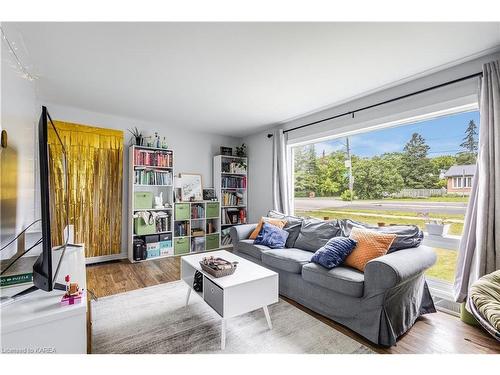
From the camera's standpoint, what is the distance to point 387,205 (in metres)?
3.06

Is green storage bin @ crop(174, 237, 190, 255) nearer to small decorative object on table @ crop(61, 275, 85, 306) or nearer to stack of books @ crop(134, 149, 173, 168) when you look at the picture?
stack of books @ crop(134, 149, 173, 168)

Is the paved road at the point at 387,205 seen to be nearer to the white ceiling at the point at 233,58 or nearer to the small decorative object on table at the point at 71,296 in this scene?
the white ceiling at the point at 233,58

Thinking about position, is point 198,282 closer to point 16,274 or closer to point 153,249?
point 16,274

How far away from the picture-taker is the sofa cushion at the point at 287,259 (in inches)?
97.3

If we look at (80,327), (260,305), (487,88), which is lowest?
(260,305)

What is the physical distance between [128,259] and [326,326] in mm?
3273

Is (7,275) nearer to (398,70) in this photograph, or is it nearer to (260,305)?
(260,305)

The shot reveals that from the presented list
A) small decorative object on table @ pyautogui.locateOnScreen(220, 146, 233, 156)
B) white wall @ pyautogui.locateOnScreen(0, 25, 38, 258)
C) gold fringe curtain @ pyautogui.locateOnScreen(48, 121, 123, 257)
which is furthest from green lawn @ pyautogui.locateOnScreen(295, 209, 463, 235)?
white wall @ pyautogui.locateOnScreen(0, 25, 38, 258)

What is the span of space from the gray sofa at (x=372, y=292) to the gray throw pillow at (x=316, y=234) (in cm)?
39

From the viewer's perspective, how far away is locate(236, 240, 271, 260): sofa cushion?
2.97 meters

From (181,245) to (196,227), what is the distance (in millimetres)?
506

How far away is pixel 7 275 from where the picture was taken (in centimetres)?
126

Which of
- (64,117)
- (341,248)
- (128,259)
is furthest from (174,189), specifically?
(341,248)

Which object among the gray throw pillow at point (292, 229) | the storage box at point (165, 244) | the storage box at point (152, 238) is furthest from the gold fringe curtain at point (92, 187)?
the gray throw pillow at point (292, 229)
